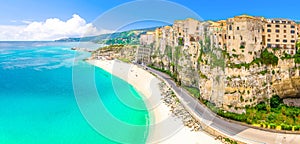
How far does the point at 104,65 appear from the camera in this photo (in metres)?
75.1

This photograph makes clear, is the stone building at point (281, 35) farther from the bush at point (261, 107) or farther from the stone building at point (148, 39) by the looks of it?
the stone building at point (148, 39)

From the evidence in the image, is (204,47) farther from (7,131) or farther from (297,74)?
(7,131)

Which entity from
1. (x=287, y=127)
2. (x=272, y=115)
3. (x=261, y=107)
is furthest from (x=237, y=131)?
(x=261, y=107)

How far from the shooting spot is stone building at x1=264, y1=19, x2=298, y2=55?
89.4 feet

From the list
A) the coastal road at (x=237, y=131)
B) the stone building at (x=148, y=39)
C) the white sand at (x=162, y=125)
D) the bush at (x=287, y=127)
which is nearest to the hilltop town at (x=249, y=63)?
the coastal road at (x=237, y=131)

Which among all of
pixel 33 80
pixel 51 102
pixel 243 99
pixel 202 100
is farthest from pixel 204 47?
pixel 33 80

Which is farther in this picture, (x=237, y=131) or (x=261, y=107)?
(x=261, y=107)

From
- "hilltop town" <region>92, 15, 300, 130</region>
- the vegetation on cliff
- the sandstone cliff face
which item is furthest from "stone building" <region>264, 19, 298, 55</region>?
the vegetation on cliff

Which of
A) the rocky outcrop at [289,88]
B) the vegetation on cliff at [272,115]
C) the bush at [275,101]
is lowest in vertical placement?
the vegetation on cliff at [272,115]

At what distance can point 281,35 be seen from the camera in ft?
90.6

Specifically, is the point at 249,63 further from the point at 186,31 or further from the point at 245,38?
the point at 186,31

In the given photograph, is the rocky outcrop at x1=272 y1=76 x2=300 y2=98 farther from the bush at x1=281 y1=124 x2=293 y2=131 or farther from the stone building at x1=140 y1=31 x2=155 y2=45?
the stone building at x1=140 y1=31 x2=155 y2=45

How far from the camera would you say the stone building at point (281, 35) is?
27.2m

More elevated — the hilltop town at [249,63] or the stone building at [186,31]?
the stone building at [186,31]
